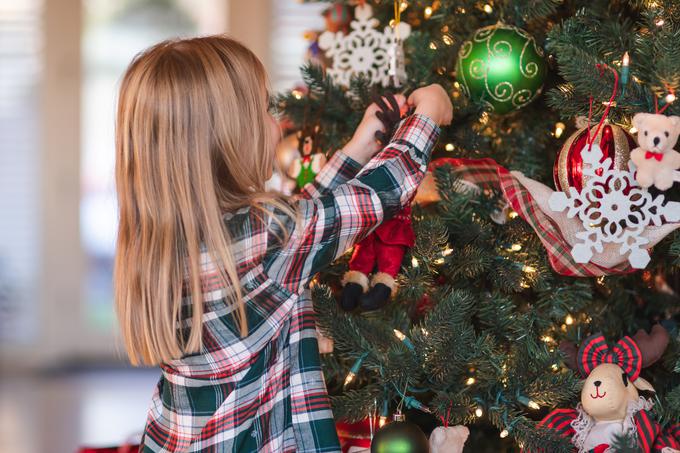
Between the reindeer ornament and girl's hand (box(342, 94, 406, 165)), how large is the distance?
35cm

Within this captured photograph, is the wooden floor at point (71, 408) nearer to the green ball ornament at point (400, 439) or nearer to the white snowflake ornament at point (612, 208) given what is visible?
the green ball ornament at point (400, 439)

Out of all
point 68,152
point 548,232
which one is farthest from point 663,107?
point 68,152

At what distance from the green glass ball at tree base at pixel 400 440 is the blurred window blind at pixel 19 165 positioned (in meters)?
2.78

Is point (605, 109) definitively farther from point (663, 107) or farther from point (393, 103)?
point (393, 103)

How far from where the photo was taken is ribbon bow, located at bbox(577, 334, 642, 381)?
93 centimetres

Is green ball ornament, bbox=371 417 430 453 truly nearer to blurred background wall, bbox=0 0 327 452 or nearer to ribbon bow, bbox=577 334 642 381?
ribbon bow, bbox=577 334 642 381

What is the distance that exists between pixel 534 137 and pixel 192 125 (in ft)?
1.52

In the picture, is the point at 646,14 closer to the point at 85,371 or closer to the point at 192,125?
the point at 192,125

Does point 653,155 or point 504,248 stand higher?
point 653,155

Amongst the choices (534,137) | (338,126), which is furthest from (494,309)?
(338,126)

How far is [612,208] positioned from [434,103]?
0.81 ft

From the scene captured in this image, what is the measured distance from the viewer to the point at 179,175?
3.05 feet

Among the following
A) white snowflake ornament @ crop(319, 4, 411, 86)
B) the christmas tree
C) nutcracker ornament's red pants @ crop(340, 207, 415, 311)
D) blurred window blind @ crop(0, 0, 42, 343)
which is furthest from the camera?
blurred window blind @ crop(0, 0, 42, 343)

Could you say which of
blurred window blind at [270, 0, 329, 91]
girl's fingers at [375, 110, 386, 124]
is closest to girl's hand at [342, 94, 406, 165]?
girl's fingers at [375, 110, 386, 124]
